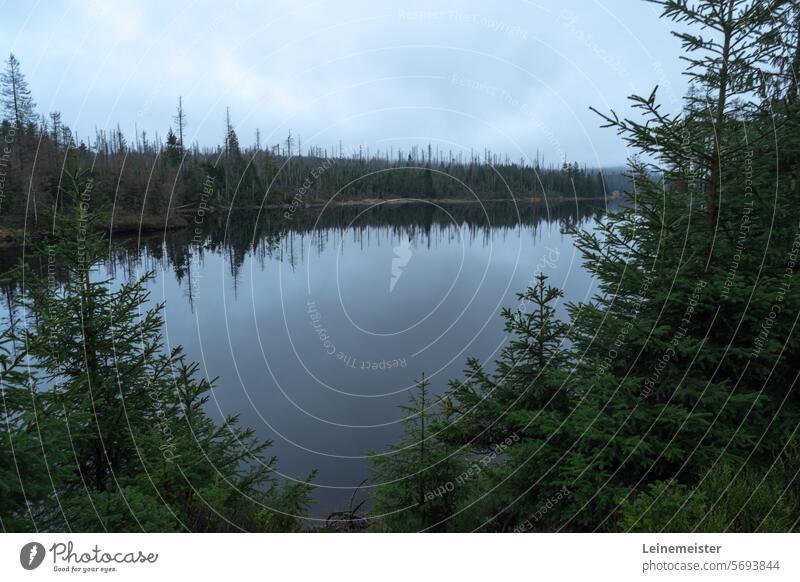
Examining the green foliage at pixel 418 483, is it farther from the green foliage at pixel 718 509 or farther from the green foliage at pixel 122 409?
the green foliage at pixel 718 509

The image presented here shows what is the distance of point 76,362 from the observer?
7.41 meters

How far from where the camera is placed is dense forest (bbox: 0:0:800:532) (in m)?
4.56

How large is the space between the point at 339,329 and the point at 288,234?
37.4 meters

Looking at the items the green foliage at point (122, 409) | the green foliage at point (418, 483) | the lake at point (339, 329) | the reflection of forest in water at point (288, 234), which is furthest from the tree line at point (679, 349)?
the reflection of forest in water at point (288, 234)

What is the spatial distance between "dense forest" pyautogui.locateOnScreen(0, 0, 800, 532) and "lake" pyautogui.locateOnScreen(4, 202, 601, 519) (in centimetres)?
136

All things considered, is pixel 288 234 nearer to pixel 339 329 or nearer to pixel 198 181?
pixel 198 181

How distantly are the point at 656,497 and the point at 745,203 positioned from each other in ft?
14.9

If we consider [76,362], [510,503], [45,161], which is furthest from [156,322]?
[45,161]

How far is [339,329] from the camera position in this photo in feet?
75.6
